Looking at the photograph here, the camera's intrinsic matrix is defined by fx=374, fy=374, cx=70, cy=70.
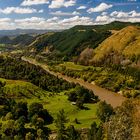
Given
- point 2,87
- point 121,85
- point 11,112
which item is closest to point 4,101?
point 11,112

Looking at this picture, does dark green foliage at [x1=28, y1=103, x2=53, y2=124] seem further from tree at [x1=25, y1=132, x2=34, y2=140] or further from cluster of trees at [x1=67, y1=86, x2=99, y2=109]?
cluster of trees at [x1=67, y1=86, x2=99, y2=109]

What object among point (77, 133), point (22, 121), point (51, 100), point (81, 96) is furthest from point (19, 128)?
point (81, 96)

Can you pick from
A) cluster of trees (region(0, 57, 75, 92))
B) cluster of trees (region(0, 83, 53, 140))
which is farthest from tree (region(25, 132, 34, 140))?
cluster of trees (region(0, 57, 75, 92))

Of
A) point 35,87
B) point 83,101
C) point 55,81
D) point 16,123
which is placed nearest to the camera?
point 16,123

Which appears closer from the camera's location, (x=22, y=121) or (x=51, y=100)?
(x=22, y=121)

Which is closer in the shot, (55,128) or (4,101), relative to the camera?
(55,128)

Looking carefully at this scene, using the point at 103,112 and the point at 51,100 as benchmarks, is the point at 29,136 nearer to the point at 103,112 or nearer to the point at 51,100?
the point at 103,112

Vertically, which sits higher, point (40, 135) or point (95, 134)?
point (95, 134)

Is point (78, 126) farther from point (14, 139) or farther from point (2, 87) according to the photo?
point (2, 87)

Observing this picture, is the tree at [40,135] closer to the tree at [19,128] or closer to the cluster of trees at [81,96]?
the tree at [19,128]
